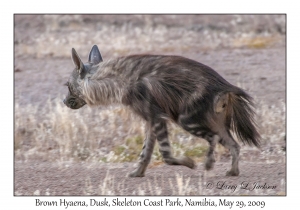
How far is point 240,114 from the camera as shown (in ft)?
24.7

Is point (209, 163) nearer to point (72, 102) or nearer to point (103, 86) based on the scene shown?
point (103, 86)

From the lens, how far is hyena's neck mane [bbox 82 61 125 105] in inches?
299

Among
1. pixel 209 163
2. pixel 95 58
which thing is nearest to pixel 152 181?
pixel 209 163

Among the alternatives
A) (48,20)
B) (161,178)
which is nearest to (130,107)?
(161,178)

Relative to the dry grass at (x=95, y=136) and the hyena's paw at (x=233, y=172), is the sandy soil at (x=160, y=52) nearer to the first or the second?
the hyena's paw at (x=233, y=172)

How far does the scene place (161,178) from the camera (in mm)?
7398

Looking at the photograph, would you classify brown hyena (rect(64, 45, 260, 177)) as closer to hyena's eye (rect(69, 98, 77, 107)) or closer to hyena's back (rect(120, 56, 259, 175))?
hyena's back (rect(120, 56, 259, 175))

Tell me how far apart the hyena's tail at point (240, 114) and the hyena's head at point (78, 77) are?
1.55 metres

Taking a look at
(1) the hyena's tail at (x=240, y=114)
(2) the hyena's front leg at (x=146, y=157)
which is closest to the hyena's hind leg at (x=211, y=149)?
(1) the hyena's tail at (x=240, y=114)

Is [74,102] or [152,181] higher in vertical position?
[74,102]

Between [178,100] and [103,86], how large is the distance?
863mm

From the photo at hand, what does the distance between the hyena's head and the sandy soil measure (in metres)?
0.75

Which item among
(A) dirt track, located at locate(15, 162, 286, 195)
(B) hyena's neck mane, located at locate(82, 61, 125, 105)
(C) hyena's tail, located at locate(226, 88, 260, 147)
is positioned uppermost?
(B) hyena's neck mane, located at locate(82, 61, 125, 105)

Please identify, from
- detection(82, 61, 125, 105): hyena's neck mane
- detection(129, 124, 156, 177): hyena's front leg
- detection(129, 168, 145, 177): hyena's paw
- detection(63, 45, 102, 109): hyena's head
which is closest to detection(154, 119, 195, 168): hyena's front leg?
detection(129, 124, 156, 177): hyena's front leg
